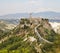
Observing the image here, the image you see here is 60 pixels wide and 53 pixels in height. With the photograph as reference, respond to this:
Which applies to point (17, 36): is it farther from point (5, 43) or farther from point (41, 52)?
point (41, 52)

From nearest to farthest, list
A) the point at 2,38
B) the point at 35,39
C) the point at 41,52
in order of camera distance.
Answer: the point at 41,52 < the point at 35,39 < the point at 2,38

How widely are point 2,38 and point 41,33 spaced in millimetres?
31087

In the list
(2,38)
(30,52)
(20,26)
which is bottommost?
(2,38)

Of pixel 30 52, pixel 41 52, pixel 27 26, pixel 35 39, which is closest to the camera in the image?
pixel 41 52

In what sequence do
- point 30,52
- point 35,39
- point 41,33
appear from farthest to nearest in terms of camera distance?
point 41,33, point 35,39, point 30,52

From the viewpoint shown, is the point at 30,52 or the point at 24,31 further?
the point at 24,31

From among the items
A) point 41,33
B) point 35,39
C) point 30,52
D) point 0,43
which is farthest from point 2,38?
point 30,52

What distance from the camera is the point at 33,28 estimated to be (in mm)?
123750

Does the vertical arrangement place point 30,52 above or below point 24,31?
above

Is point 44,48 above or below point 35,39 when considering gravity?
above

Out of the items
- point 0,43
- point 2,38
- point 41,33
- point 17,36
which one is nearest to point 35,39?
point 41,33

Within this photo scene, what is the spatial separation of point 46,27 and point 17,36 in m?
16.2

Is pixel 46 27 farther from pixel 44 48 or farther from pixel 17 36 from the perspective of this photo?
pixel 44 48

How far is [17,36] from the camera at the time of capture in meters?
127
